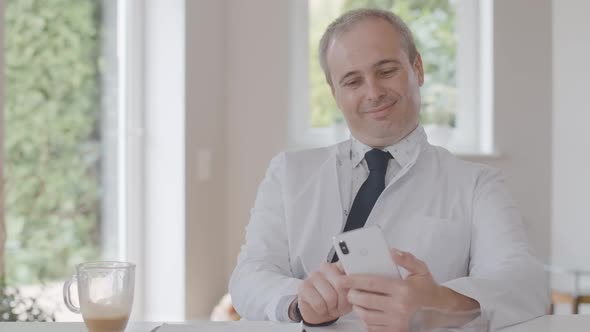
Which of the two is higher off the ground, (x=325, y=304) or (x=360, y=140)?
(x=360, y=140)

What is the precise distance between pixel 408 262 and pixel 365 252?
0.08 m

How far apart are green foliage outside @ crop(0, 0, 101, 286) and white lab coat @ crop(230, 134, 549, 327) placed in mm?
973

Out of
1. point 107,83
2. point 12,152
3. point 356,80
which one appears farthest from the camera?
point 107,83

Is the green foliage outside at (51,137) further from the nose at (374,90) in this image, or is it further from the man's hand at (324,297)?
the man's hand at (324,297)

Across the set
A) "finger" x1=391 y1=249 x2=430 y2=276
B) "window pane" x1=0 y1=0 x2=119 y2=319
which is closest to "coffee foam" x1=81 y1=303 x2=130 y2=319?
"finger" x1=391 y1=249 x2=430 y2=276

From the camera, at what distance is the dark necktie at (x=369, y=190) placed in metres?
1.59

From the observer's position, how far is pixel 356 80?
5.41ft

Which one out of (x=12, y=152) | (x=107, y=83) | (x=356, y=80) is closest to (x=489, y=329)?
(x=356, y=80)

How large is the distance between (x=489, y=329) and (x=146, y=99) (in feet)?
7.04

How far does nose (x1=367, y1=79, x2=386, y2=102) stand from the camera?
161 centimetres

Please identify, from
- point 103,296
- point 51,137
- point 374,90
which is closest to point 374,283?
point 103,296

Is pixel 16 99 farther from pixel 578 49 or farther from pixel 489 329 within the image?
pixel 578 49

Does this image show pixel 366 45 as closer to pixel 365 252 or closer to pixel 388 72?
pixel 388 72

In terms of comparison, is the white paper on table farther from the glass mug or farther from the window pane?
the window pane
